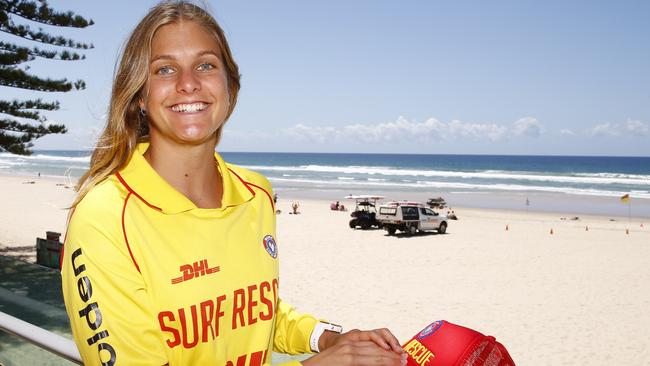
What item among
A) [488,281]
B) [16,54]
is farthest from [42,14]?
[488,281]

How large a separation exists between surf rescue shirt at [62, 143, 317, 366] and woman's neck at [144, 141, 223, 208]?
4 centimetres

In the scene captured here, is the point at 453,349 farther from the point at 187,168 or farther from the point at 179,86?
the point at 179,86

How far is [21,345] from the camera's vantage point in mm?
2072

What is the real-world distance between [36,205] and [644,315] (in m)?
25.2

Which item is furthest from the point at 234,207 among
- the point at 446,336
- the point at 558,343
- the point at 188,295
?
the point at 558,343

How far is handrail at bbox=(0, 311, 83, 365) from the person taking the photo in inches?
60.0

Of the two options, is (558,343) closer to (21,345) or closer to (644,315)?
(644,315)

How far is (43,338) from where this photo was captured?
1688 millimetres

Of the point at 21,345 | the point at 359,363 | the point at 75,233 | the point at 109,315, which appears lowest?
the point at 21,345

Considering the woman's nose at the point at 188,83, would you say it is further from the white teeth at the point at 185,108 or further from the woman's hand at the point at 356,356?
the woman's hand at the point at 356,356

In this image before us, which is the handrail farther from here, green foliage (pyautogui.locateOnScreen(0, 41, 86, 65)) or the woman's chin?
green foliage (pyautogui.locateOnScreen(0, 41, 86, 65))

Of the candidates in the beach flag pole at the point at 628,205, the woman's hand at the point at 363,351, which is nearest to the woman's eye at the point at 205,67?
the woman's hand at the point at 363,351

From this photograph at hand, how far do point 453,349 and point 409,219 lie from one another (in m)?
19.0

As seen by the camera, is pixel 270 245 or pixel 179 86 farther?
pixel 270 245
